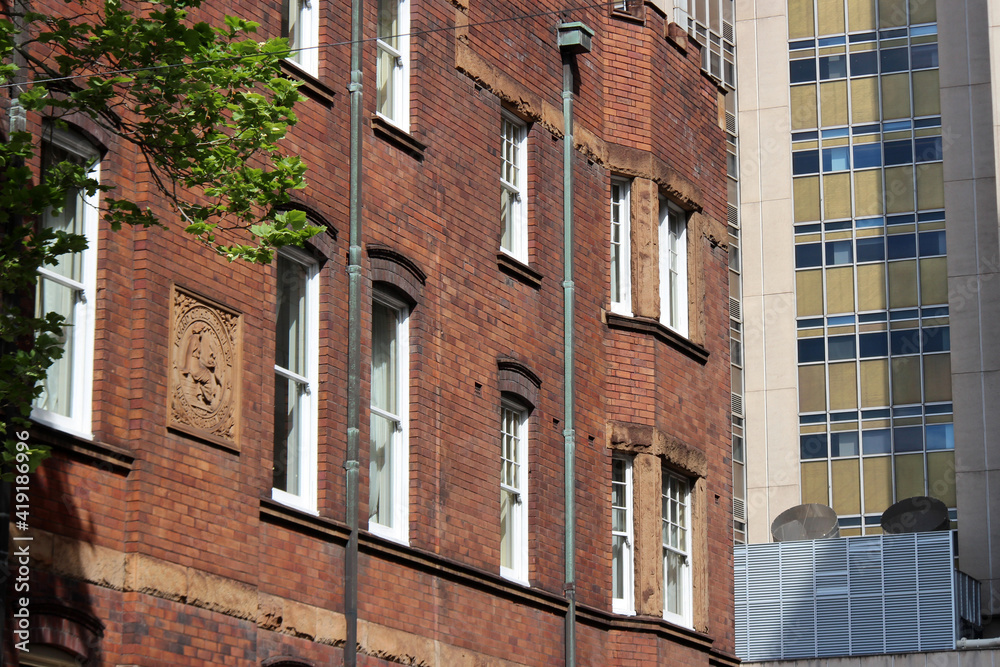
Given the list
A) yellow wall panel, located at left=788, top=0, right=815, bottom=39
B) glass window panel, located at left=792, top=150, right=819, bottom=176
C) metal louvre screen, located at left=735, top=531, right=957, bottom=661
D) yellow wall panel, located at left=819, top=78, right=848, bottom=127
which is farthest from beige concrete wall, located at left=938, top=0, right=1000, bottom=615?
metal louvre screen, located at left=735, top=531, right=957, bottom=661

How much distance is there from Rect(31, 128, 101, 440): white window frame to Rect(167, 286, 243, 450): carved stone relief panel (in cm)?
85

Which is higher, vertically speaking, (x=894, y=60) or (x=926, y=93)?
(x=894, y=60)

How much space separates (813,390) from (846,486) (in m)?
4.02

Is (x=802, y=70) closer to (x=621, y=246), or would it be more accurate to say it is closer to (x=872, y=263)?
(x=872, y=263)

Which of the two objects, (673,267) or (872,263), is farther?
(872,263)

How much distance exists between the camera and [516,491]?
21.4 meters

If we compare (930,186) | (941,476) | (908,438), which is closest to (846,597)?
(941,476)

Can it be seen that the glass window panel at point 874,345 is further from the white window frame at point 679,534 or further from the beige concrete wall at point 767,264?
the white window frame at point 679,534

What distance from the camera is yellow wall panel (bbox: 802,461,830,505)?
6656 centimetres

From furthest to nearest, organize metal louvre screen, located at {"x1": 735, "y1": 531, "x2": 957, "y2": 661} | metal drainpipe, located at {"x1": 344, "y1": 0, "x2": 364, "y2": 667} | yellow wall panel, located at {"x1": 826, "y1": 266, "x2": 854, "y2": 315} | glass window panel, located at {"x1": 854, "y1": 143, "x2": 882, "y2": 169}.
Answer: glass window panel, located at {"x1": 854, "y1": 143, "x2": 882, "y2": 169} < yellow wall panel, located at {"x1": 826, "y1": 266, "x2": 854, "y2": 315} < metal louvre screen, located at {"x1": 735, "y1": 531, "x2": 957, "y2": 661} < metal drainpipe, located at {"x1": 344, "y1": 0, "x2": 364, "y2": 667}

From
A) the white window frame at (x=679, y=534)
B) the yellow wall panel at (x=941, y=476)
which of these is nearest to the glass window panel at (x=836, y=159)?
the yellow wall panel at (x=941, y=476)

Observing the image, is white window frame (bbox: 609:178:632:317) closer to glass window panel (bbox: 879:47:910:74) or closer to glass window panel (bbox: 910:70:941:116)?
glass window panel (bbox: 910:70:941:116)

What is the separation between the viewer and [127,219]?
1151cm

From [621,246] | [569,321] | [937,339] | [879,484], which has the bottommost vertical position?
[569,321]
